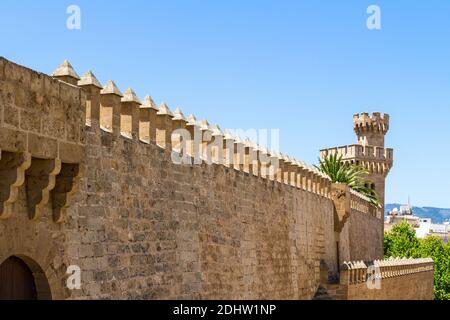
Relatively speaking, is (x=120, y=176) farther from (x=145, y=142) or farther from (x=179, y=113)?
(x=179, y=113)

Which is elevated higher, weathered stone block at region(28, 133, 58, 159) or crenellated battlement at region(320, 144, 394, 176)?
crenellated battlement at region(320, 144, 394, 176)

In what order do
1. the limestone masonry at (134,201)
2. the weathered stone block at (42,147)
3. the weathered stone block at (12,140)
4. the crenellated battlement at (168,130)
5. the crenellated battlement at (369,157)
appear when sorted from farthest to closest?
the crenellated battlement at (369,157) < the crenellated battlement at (168,130) < the limestone masonry at (134,201) < the weathered stone block at (42,147) < the weathered stone block at (12,140)

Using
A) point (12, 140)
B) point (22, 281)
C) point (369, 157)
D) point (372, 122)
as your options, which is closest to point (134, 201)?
point (22, 281)

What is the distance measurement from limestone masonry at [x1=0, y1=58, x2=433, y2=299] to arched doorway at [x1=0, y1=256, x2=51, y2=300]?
2 centimetres

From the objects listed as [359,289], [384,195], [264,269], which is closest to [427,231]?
[384,195]

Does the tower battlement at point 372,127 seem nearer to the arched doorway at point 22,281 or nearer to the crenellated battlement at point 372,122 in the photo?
the crenellated battlement at point 372,122

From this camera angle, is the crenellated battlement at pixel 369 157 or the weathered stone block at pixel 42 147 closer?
the weathered stone block at pixel 42 147

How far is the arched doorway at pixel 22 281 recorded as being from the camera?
7.50 metres

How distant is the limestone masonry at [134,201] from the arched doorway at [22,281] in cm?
2

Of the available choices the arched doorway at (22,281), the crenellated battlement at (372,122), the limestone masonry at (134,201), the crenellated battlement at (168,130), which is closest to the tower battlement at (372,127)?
the crenellated battlement at (372,122)

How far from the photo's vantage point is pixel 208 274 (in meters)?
12.6

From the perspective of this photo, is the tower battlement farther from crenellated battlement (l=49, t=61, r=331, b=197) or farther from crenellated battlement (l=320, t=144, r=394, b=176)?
crenellated battlement (l=49, t=61, r=331, b=197)

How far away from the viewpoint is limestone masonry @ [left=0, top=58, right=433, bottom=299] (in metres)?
7.54

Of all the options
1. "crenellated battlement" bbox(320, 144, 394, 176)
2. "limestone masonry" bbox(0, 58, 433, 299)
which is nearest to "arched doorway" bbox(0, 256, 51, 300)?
"limestone masonry" bbox(0, 58, 433, 299)
